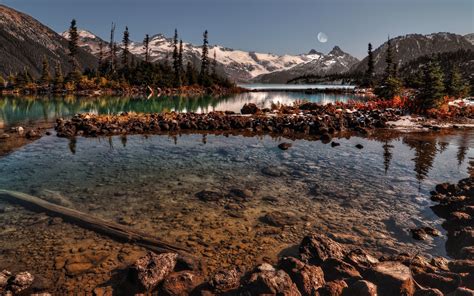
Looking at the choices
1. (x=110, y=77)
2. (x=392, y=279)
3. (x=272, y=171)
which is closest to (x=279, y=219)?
(x=392, y=279)

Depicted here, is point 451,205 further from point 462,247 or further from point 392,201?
point 462,247

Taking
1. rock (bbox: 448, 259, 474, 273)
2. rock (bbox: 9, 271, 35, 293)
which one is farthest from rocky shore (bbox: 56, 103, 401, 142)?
rock (bbox: 9, 271, 35, 293)

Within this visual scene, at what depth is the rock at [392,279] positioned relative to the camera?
612 centimetres

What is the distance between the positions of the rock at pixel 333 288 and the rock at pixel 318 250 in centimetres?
118

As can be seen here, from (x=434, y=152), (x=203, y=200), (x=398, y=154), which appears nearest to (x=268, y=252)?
(x=203, y=200)

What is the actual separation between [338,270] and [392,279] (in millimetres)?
1150

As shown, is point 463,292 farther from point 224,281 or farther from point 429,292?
point 224,281

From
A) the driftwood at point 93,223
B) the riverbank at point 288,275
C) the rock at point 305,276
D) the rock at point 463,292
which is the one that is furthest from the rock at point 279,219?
the rock at point 463,292

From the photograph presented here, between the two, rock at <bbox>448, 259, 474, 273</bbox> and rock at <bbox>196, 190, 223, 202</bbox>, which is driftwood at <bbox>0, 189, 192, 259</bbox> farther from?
rock at <bbox>448, 259, 474, 273</bbox>

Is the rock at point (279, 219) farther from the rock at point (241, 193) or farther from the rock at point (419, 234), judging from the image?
the rock at point (419, 234)

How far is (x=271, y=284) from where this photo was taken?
6.22m

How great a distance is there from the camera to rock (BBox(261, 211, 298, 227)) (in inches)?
391

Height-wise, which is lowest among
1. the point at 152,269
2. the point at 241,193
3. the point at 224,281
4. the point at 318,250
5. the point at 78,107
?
the point at 224,281

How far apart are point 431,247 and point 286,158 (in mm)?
10196
